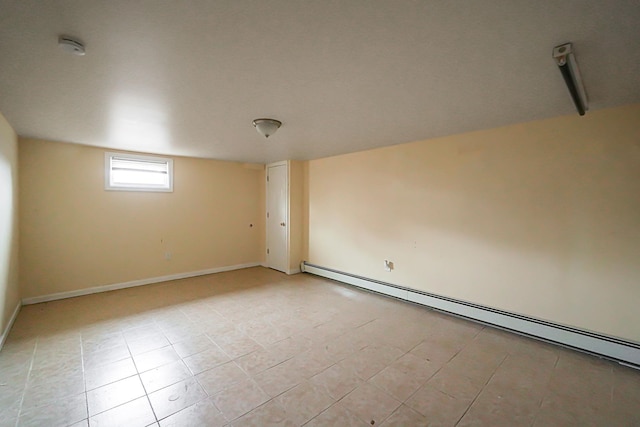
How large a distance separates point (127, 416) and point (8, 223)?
2685mm

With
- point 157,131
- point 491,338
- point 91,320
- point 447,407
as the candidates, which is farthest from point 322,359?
point 157,131

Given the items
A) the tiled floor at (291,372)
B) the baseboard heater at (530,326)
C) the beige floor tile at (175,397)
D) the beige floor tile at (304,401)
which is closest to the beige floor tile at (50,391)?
the tiled floor at (291,372)

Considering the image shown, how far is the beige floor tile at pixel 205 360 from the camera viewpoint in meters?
2.14

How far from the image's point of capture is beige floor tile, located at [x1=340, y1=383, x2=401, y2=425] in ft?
5.37

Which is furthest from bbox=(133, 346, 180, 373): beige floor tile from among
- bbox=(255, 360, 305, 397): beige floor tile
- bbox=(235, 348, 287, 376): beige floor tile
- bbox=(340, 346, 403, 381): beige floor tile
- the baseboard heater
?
the baseboard heater

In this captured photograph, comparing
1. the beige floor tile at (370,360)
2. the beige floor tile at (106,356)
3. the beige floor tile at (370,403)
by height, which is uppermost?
the beige floor tile at (106,356)

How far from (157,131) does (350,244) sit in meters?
3.17

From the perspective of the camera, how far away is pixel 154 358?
227 centimetres

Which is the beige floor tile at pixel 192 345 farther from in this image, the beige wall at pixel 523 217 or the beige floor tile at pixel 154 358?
the beige wall at pixel 523 217

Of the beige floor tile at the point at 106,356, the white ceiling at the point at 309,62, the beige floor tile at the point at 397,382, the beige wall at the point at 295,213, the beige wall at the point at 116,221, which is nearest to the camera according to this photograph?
the white ceiling at the point at 309,62

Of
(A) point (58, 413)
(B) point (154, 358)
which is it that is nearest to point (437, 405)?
(B) point (154, 358)

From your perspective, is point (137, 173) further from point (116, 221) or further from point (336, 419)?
point (336, 419)

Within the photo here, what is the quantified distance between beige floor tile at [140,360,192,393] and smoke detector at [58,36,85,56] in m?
2.22

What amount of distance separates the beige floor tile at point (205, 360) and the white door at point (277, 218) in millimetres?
2744
